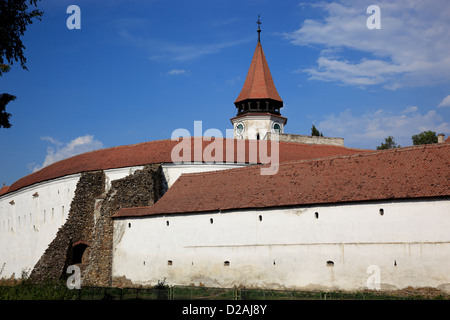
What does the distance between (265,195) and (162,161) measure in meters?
12.9

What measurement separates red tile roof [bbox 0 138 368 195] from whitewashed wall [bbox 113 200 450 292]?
820cm

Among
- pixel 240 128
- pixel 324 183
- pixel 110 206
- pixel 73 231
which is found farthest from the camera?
pixel 240 128

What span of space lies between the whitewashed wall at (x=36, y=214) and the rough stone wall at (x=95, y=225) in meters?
2.27

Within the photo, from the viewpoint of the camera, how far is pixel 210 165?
39.8 meters

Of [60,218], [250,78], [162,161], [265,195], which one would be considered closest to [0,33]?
[265,195]

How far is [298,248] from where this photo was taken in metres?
26.8

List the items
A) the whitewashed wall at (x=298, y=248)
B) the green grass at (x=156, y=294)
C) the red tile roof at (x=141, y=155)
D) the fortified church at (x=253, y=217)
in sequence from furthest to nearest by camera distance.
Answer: the red tile roof at (x=141, y=155)
the fortified church at (x=253, y=217)
the whitewashed wall at (x=298, y=248)
the green grass at (x=156, y=294)

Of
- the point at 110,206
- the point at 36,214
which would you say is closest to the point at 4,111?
the point at 110,206

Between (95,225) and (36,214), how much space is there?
15.9 meters

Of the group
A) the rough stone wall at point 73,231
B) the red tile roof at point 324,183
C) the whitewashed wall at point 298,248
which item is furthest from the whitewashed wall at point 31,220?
the whitewashed wall at point 298,248

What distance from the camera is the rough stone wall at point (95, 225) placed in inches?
1355

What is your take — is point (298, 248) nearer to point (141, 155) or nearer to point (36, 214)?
point (141, 155)

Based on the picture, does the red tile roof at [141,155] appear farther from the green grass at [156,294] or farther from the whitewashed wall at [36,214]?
the green grass at [156,294]

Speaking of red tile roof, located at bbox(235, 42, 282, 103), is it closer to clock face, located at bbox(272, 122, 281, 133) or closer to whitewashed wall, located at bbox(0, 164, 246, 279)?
clock face, located at bbox(272, 122, 281, 133)
